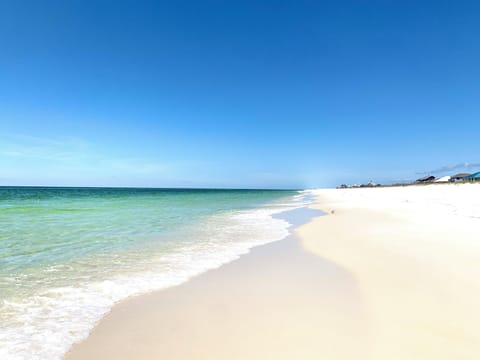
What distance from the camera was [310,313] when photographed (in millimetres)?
3723

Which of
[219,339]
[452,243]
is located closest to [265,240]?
[452,243]

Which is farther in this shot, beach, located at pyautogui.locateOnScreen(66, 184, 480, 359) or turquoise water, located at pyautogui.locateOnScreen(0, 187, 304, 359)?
turquoise water, located at pyautogui.locateOnScreen(0, 187, 304, 359)

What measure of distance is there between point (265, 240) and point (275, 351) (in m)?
6.47

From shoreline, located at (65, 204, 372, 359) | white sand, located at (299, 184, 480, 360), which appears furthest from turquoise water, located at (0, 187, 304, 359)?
white sand, located at (299, 184, 480, 360)

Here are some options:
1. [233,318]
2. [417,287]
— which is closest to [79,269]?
[233,318]

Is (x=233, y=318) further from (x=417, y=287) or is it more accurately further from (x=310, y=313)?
(x=417, y=287)

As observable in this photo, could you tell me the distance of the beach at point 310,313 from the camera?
2.91m

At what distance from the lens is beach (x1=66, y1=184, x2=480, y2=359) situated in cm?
291

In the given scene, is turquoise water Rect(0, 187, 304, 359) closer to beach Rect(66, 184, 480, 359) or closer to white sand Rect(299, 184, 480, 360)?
beach Rect(66, 184, 480, 359)

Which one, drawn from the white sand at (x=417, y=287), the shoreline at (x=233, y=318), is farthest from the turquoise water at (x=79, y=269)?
the white sand at (x=417, y=287)

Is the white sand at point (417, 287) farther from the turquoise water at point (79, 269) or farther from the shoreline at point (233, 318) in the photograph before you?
the turquoise water at point (79, 269)

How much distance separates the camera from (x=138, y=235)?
1002 cm

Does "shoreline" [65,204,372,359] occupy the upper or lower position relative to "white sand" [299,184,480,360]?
lower

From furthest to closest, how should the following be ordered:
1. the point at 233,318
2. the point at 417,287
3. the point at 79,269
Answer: the point at 79,269 → the point at 417,287 → the point at 233,318
